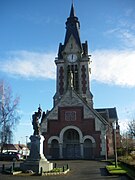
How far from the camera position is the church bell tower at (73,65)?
53125mm

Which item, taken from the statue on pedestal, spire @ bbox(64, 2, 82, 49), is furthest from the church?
the statue on pedestal

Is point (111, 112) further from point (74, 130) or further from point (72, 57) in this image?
point (74, 130)

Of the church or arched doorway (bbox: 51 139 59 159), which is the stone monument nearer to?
the church

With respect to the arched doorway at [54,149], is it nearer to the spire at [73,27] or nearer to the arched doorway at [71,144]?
the arched doorway at [71,144]

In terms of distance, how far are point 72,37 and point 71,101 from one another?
1906 centimetres

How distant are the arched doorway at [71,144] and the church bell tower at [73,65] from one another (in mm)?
9154

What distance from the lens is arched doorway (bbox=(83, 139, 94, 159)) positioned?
139 ft

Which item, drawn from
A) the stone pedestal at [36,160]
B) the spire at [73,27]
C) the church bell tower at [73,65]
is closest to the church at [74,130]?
the church bell tower at [73,65]

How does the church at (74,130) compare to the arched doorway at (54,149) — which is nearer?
the church at (74,130)

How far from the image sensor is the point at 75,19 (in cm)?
6059

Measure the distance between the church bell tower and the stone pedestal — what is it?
1174 inches

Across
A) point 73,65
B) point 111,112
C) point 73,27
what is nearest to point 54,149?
point 73,65

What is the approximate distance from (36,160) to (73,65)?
36.3 meters

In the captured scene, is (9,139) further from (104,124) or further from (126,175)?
(126,175)
